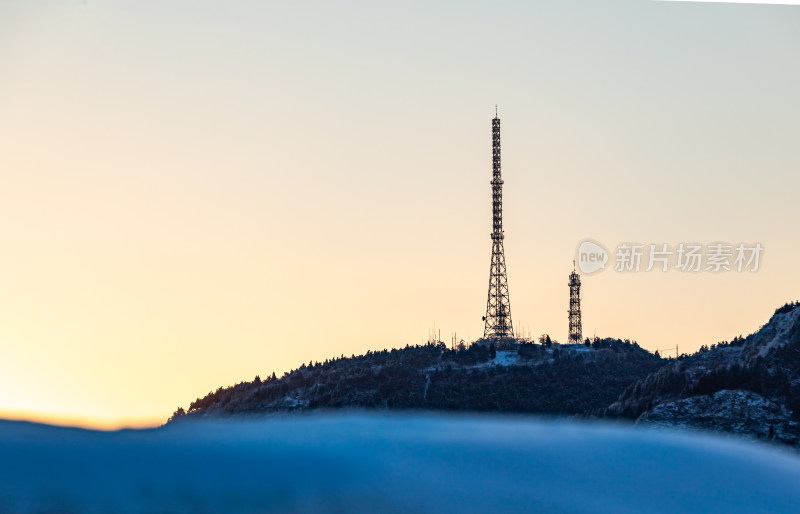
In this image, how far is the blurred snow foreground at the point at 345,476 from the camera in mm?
24703

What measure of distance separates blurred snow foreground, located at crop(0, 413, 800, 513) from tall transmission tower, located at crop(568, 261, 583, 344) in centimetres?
5282

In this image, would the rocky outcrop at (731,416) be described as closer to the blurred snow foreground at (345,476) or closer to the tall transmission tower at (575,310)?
the blurred snow foreground at (345,476)

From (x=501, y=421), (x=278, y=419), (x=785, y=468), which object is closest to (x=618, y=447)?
(x=785, y=468)

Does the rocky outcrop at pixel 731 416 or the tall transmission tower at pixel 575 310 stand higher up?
the tall transmission tower at pixel 575 310

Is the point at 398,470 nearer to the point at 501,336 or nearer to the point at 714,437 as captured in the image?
the point at 714,437

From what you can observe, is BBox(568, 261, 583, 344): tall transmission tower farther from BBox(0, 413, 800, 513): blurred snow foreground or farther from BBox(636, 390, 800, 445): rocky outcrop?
BBox(0, 413, 800, 513): blurred snow foreground

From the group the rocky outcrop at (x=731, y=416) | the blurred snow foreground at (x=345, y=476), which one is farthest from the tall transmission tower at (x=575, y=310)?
the blurred snow foreground at (x=345, y=476)

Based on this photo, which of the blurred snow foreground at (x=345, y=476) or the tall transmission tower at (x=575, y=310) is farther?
the tall transmission tower at (x=575, y=310)

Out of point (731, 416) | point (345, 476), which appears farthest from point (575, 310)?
point (345, 476)

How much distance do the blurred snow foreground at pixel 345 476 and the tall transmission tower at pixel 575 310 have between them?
52817 mm

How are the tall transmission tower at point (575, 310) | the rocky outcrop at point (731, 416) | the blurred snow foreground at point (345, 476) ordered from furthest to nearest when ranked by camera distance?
1. the tall transmission tower at point (575, 310)
2. the rocky outcrop at point (731, 416)
3. the blurred snow foreground at point (345, 476)

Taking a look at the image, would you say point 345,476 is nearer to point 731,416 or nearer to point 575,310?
point 731,416

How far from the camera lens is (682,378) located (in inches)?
2382

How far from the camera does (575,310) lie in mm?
89562
